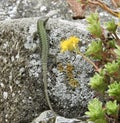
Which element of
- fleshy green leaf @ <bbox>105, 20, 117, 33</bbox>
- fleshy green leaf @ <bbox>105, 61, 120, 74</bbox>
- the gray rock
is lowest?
the gray rock

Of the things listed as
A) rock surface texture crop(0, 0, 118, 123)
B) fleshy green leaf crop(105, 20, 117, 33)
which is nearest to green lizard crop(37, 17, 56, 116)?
rock surface texture crop(0, 0, 118, 123)

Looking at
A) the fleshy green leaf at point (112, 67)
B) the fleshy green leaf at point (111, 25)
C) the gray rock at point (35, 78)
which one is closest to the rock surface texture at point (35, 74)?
the gray rock at point (35, 78)

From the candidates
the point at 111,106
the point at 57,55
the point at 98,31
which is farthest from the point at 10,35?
the point at 111,106

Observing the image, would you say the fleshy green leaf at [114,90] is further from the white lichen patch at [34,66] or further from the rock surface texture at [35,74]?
the white lichen patch at [34,66]

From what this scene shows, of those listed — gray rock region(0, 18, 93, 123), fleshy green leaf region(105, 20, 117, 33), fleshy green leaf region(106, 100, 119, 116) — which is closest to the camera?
fleshy green leaf region(106, 100, 119, 116)

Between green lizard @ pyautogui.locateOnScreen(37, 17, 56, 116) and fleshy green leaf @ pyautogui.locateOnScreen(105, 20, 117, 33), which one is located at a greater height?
fleshy green leaf @ pyautogui.locateOnScreen(105, 20, 117, 33)

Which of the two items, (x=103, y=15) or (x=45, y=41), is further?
(x=103, y=15)

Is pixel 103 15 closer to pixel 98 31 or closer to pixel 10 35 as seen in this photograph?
pixel 10 35

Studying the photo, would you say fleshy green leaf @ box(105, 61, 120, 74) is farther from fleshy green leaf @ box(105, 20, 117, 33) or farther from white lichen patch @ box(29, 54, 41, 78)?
white lichen patch @ box(29, 54, 41, 78)
